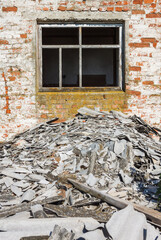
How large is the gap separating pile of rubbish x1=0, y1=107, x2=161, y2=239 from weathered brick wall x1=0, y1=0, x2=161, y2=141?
491 millimetres

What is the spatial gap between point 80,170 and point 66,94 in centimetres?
243

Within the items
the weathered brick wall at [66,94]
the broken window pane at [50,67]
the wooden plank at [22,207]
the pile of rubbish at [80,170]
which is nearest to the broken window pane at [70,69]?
the broken window pane at [50,67]

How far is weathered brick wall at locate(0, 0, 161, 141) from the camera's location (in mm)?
6398

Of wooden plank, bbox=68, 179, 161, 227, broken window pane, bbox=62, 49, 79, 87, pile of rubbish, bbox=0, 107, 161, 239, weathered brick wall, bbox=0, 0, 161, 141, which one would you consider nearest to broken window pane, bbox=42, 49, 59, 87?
broken window pane, bbox=62, 49, 79, 87

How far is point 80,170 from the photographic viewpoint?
14.9 ft

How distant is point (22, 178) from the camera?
4340mm

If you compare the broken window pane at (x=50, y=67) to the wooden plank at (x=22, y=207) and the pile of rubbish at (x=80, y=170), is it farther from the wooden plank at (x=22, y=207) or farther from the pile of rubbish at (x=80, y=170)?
the wooden plank at (x=22, y=207)

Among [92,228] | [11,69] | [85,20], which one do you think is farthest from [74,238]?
[85,20]

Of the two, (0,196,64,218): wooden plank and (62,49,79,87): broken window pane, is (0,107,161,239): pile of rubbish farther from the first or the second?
(62,49,79,87): broken window pane

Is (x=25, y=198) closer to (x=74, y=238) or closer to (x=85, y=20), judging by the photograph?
(x=74, y=238)

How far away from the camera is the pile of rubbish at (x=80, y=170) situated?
356 centimetres

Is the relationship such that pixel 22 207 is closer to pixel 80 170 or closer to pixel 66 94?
pixel 80 170

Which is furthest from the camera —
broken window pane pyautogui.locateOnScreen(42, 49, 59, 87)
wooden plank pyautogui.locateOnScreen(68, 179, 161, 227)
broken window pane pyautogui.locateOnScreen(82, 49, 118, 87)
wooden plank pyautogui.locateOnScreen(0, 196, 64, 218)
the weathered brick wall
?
broken window pane pyautogui.locateOnScreen(42, 49, 59, 87)

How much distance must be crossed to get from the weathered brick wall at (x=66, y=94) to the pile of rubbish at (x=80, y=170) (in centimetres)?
49
